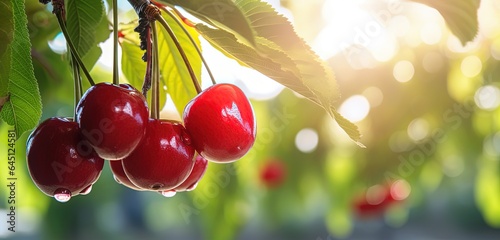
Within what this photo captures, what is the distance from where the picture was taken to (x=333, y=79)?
0.48 meters

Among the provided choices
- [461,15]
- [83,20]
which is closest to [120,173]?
[83,20]

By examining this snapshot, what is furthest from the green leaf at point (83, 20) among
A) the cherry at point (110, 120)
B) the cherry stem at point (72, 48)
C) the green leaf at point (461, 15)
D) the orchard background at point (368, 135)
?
the orchard background at point (368, 135)

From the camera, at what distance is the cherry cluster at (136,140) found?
0.48 metres

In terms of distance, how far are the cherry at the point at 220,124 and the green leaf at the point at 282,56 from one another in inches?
2.5

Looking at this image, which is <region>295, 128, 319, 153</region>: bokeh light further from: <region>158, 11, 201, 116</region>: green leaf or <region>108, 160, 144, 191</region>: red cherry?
<region>108, 160, 144, 191</region>: red cherry

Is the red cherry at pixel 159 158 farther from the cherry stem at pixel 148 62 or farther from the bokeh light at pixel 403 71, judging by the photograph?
the bokeh light at pixel 403 71

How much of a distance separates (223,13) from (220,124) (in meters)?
0.14

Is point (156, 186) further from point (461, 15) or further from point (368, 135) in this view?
point (368, 135)

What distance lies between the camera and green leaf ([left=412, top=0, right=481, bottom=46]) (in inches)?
19.7

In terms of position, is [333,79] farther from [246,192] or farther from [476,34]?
[246,192]

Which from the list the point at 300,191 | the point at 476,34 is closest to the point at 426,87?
the point at 300,191

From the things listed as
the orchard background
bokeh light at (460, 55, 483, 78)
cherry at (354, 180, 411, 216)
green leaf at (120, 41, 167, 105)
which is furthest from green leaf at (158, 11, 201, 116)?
cherry at (354, 180, 411, 216)

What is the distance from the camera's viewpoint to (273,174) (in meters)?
2.22

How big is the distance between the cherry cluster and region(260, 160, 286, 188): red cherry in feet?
5.56
